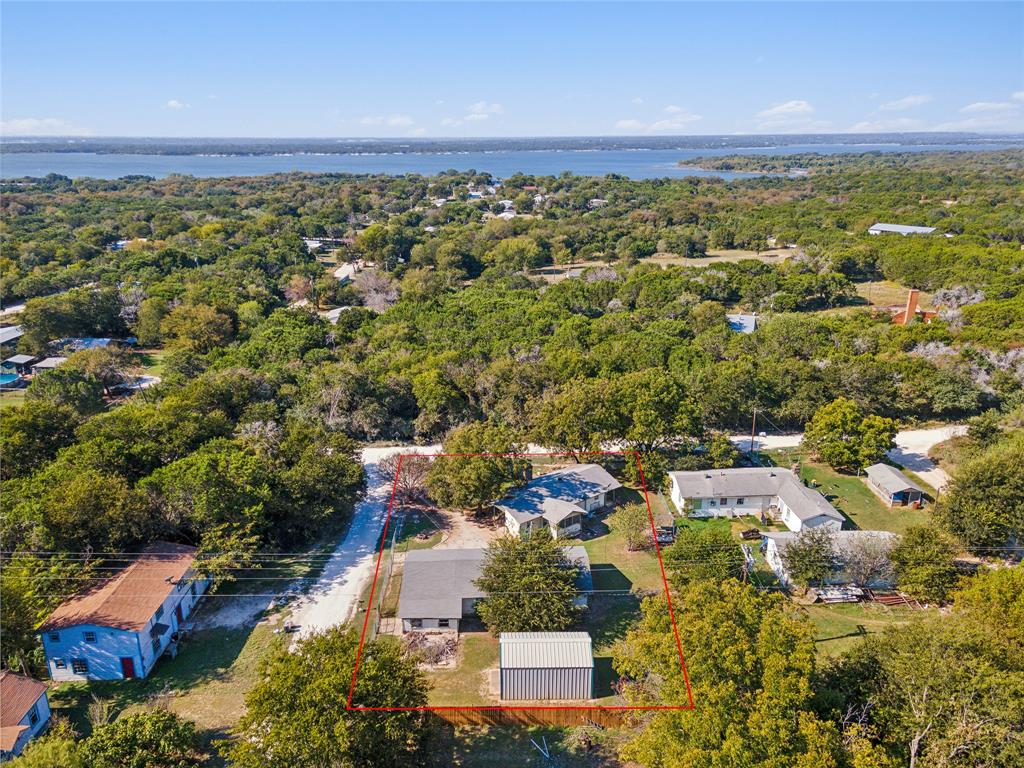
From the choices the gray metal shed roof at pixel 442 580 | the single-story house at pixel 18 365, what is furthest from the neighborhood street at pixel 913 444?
the single-story house at pixel 18 365

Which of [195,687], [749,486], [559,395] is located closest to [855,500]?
[749,486]

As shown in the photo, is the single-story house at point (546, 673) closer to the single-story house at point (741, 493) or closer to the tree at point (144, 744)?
the tree at point (144, 744)

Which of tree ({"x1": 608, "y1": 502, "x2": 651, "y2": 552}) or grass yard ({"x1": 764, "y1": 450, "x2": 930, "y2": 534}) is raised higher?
tree ({"x1": 608, "y1": 502, "x2": 651, "y2": 552})

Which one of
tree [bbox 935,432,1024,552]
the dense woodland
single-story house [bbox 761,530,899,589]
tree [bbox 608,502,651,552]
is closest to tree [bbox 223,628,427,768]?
the dense woodland

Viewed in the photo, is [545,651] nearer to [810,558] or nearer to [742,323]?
[810,558]

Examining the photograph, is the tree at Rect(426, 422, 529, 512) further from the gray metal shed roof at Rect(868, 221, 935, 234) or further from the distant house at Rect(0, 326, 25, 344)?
the gray metal shed roof at Rect(868, 221, 935, 234)


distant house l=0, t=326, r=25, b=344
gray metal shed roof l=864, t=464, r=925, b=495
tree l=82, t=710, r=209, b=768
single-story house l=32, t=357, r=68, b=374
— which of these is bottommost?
gray metal shed roof l=864, t=464, r=925, b=495

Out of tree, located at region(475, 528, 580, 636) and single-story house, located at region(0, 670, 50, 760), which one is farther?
tree, located at region(475, 528, 580, 636)
